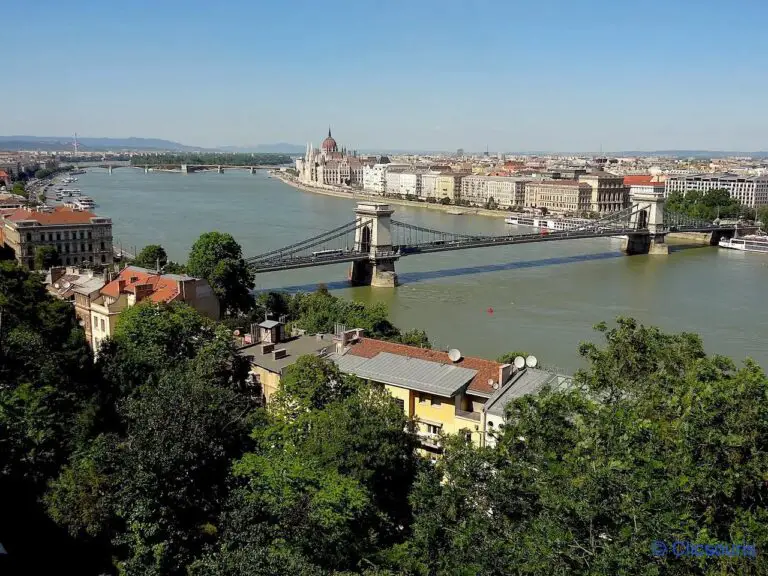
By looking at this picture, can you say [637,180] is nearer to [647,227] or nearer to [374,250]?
[647,227]

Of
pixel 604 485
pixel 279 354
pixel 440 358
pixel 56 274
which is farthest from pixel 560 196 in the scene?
pixel 604 485

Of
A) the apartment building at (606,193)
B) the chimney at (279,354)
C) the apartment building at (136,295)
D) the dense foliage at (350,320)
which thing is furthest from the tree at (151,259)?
the apartment building at (606,193)

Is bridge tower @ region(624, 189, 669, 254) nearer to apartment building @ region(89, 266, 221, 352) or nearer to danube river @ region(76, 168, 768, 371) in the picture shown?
danube river @ region(76, 168, 768, 371)

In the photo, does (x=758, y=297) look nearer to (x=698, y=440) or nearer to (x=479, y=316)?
(x=479, y=316)

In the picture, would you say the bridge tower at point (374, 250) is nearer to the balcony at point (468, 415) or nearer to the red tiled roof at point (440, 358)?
the red tiled roof at point (440, 358)

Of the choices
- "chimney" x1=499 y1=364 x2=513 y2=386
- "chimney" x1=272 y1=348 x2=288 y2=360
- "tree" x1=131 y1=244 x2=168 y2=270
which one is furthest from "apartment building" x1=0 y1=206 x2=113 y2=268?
"chimney" x1=499 y1=364 x2=513 y2=386

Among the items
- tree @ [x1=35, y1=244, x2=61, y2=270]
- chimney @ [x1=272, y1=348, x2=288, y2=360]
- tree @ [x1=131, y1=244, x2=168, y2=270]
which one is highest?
chimney @ [x1=272, y1=348, x2=288, y2=360]
